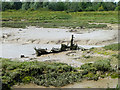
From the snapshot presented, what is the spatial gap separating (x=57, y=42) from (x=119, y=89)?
16.5 meters

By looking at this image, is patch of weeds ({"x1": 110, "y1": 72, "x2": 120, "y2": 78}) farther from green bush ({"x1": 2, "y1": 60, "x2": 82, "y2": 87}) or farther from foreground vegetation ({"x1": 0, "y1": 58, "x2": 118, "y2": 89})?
green bush ({"x1": 2, "y1": 60, "x2": 82, "y2": 87})

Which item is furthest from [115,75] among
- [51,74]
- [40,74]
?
[40,74]

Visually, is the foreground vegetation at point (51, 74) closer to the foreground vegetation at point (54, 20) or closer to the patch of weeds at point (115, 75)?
the patch of weeds at point (115, 75)

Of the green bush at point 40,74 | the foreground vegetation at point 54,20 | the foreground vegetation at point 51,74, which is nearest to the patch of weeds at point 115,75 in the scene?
the foreground vegetation at point 51,74

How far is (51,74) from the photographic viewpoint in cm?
1159

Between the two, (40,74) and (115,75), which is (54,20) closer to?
(40,74)

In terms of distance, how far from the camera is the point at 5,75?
11297 millimetres

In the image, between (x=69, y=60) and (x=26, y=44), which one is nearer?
(x=69, y=60)

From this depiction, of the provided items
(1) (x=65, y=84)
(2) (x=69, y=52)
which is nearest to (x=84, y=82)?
(1) (x=65, y=84)

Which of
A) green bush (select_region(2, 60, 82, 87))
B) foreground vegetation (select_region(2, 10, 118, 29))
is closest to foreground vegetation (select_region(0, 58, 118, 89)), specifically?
green bush (select_region(2, 60, 82, 87))

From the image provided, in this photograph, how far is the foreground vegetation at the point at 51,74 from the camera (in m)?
10.7

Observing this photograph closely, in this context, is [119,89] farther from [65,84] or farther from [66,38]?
[66,38]

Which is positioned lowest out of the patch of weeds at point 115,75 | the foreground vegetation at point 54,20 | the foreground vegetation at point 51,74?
the patch of weeds at point 115,75

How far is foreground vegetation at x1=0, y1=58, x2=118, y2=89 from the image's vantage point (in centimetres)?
1073
